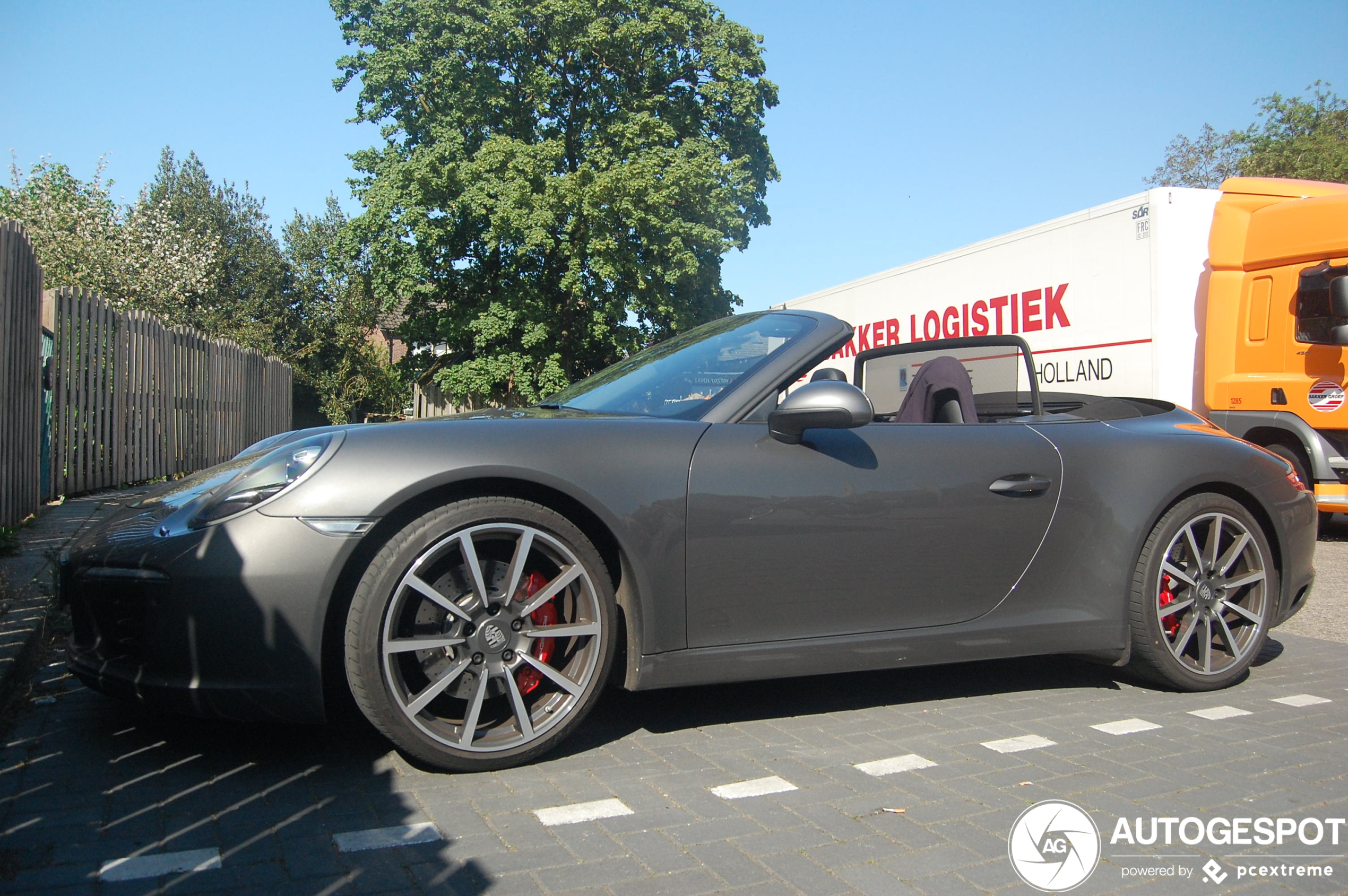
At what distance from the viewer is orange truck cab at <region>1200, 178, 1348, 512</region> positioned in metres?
9.39

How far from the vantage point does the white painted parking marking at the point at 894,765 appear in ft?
9.94

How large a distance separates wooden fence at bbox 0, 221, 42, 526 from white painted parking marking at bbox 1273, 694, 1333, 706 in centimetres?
752

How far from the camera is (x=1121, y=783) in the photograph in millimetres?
2949

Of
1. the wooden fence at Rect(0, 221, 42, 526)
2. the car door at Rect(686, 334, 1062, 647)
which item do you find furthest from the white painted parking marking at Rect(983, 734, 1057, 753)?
the wooden fence at Rect(0, 221, 42, 526)

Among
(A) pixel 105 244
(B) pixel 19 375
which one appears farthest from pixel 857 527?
(A) pixel 105 244

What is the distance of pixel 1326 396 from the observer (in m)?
9.48

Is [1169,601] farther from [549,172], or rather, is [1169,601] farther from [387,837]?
[549,172]

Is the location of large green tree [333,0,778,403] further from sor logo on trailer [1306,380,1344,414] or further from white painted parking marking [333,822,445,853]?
white painted parking marking [333,822,445,853]

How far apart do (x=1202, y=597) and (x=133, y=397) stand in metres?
11.0

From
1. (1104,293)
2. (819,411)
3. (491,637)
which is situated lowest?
(491,637)

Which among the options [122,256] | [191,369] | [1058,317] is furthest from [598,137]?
[1058,317]

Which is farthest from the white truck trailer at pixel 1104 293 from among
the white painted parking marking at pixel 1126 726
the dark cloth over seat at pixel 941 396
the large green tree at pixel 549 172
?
the large green tree at pixel 549 172

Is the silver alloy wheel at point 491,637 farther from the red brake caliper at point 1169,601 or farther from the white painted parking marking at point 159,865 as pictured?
the red brake caliper at point 1169,601

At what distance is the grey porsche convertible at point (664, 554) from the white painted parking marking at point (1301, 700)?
0.62ft
